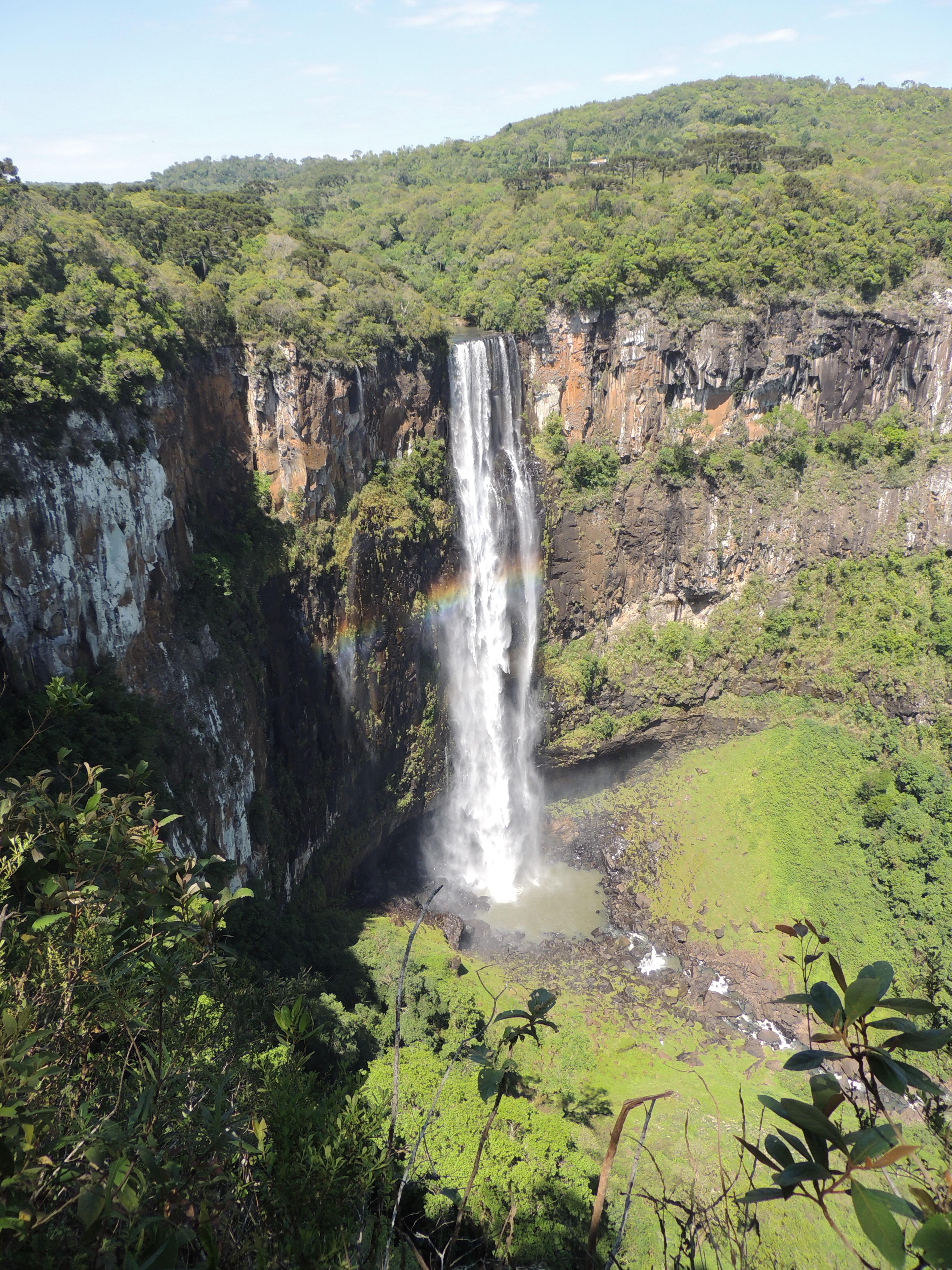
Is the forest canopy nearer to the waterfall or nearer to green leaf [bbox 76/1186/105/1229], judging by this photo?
the waterfall

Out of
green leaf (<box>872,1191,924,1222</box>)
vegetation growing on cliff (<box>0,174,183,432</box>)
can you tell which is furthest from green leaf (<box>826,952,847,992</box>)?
vegetation growing on cliff (<box>0,174,183,432</box>)

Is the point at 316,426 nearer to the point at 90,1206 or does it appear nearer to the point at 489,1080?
the point at 489,1080

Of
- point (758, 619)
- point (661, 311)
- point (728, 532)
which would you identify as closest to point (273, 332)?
point (661, 311)

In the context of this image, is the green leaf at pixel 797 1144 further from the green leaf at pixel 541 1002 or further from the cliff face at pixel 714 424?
the cliff face at pixel 714 424

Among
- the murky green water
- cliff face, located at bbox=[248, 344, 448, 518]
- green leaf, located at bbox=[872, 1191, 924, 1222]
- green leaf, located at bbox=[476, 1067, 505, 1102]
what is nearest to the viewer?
green leaf, located at bbox=[872, 1191, 924, 1222]

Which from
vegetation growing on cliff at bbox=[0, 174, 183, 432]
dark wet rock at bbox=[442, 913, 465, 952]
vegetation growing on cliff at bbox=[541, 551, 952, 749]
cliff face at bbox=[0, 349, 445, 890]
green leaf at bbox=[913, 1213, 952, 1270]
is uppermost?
vegetation growing on cliff at bbox=[0, 174, 183, 432]

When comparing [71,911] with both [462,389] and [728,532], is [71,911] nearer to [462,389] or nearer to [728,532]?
[462,389]

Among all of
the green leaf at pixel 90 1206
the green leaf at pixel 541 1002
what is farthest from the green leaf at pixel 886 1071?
the green leaf at pixel 90 1206

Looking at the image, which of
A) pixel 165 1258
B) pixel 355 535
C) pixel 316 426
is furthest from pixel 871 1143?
pixel 355 535
